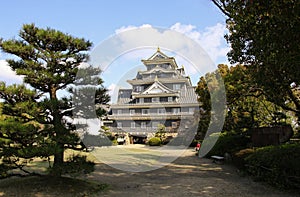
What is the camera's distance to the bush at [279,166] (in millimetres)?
5657

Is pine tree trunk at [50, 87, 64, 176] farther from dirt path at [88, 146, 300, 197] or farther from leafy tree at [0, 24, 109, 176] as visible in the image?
dirt path at [88, 146, 300, 197]

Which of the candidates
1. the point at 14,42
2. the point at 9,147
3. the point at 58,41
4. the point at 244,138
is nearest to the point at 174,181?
the point at 9,147

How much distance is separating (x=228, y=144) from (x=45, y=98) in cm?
983

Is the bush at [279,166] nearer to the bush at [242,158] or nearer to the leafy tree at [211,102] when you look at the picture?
the bush at [242,158]

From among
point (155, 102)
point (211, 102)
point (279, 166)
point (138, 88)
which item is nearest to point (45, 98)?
point (279, 166)

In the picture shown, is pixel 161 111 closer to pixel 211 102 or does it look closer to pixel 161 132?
pixel 161 132

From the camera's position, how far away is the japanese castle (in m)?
27.0

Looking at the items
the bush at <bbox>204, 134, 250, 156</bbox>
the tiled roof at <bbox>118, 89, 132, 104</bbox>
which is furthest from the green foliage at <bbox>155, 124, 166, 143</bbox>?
the bush at <bbox>204, 134, 250, 156</bbox>

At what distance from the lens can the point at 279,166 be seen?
6102 millimetres

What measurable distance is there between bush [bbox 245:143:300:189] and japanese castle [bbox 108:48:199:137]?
1848 cm

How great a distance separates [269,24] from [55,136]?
16.0 feet

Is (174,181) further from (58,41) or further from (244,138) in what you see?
(244,138)

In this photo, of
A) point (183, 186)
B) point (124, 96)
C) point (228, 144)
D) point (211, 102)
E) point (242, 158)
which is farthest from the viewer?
point (124, 96)

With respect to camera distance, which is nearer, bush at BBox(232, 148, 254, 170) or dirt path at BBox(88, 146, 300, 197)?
dirt path at BBox(88, 146, 300, 197)
